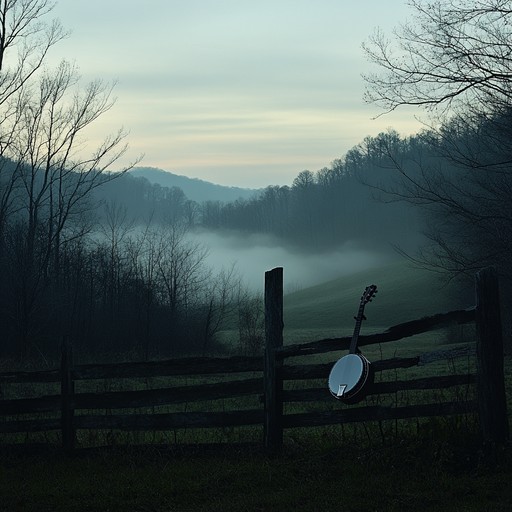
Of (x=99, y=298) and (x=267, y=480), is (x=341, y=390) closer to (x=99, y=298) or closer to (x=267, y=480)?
(x=267, y=480)

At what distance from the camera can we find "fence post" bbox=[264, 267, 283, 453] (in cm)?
841

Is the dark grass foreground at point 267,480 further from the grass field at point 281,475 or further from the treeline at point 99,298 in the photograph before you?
the treeline at point 99,298

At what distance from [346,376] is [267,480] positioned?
1.23 meters

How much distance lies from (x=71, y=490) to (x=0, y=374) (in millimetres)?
2670

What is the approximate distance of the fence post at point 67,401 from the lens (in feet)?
29.0

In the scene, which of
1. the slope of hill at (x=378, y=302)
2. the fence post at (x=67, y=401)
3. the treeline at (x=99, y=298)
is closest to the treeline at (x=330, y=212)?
the slope of hill at (x=378, y=302)

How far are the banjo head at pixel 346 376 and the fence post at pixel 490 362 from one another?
1301 mm

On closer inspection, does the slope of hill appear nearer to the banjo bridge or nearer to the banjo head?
the banjo head

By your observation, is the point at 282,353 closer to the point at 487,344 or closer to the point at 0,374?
the point at 487,344

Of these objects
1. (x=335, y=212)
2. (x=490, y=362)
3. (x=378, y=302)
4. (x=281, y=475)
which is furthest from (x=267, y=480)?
(x=335, y=212)

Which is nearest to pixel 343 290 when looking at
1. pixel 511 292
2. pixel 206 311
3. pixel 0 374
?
pixel 206 311

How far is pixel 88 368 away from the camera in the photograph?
8930 mm

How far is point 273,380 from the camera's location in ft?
27.8

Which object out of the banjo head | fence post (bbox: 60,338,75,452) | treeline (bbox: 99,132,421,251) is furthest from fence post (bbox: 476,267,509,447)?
treeline (bbox: 99,132,421,251)
